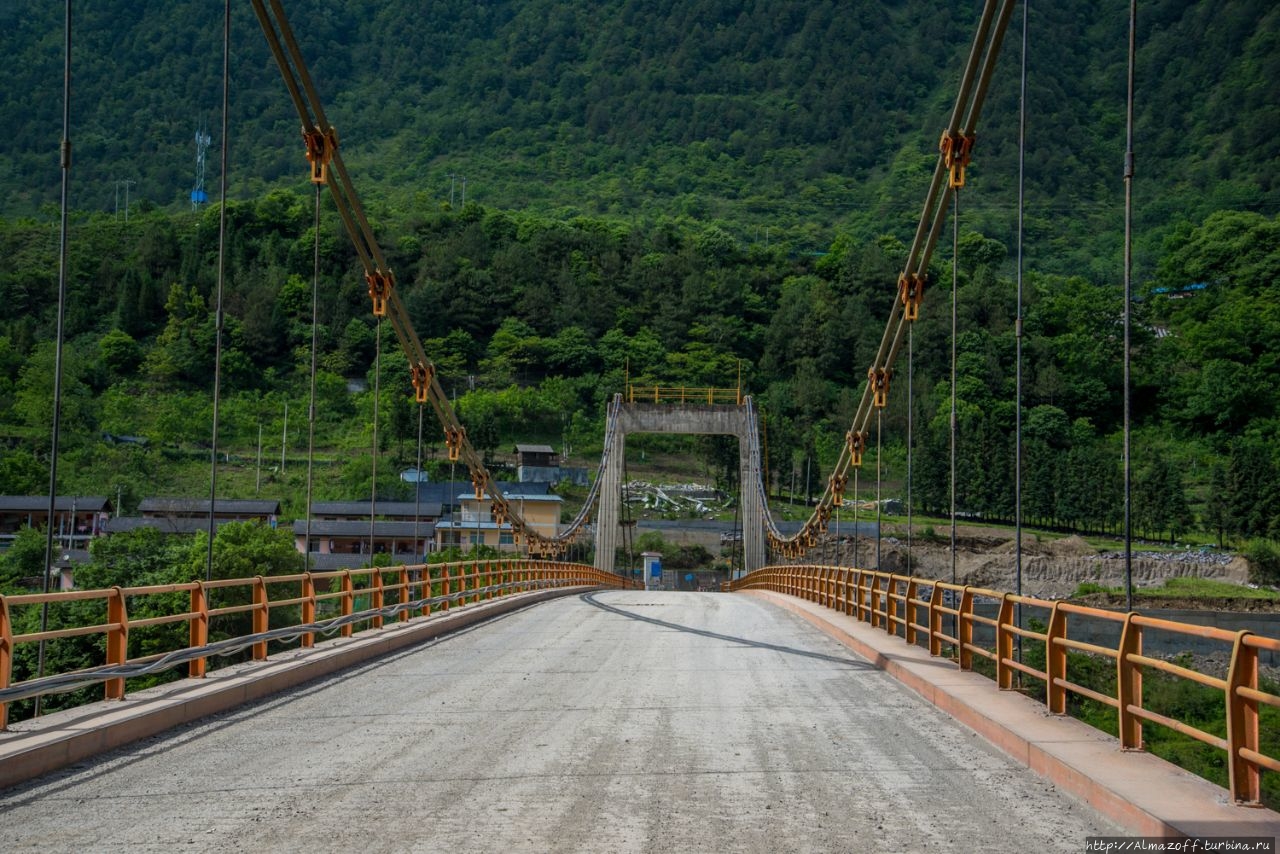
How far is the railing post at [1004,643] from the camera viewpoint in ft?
38.1

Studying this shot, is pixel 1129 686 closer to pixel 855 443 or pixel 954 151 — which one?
pixel 954 151

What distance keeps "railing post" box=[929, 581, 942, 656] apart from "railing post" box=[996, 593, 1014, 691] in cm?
281

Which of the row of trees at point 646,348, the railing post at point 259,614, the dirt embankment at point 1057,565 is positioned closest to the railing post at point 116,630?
the railing post at point 259,614

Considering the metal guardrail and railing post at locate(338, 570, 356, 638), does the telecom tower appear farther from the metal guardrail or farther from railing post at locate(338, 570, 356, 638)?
the metal guardrail

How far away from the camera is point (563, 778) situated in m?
8.48

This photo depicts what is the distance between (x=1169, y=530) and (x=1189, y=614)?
1265 inches

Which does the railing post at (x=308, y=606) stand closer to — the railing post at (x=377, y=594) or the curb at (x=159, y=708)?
the curb at (x=159, y=708)

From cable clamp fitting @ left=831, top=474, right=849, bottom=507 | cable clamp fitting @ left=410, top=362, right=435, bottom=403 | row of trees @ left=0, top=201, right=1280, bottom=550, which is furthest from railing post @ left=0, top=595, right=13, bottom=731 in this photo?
row of trees @ left=0, top=201, right=1280, bottom=550

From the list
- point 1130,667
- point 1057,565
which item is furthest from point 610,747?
point 1057,565

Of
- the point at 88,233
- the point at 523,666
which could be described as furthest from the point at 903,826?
the point at 88,233

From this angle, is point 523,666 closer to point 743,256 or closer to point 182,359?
point 182,359

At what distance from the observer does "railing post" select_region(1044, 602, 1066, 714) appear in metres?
10.0

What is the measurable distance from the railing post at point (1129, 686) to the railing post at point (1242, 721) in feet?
5.13

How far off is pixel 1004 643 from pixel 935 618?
3.54 meters
